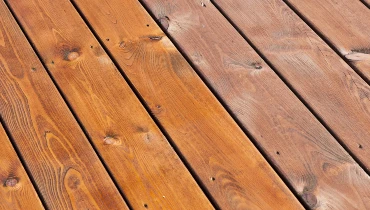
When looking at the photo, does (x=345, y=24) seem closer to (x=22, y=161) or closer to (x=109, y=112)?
(x=109, y=112)

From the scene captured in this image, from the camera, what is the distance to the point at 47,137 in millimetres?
1720

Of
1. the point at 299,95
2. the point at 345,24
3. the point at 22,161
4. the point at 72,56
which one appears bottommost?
the point at 299,95

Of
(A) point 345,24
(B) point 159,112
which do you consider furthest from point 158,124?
(A) point 345,24

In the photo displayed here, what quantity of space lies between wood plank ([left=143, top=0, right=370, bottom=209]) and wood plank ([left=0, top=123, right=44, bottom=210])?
496 mm

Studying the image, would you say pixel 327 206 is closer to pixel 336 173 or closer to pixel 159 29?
pixel 336 173

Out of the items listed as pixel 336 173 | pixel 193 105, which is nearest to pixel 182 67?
pixel 193 105

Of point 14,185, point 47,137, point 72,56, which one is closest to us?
point 14,185

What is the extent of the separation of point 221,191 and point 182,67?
396 millimetres

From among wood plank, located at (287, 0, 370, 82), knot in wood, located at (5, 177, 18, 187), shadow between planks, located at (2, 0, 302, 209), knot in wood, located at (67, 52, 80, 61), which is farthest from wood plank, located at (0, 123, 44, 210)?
wood plank, located at (287, 0, 370, 82)

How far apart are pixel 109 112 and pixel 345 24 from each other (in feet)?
2.24

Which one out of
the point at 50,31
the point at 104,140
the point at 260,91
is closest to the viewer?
the point at 104,140

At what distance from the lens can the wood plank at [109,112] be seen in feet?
5.31

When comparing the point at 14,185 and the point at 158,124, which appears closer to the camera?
the point at 14,185

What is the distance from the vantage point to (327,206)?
1587 mm
